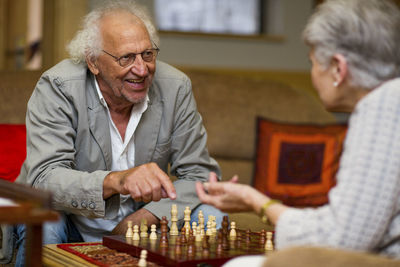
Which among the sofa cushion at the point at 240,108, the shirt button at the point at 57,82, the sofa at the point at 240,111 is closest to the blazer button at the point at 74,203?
the shirt button at the point at 57,82

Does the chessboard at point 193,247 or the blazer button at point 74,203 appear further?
the blazer button at point 74,203

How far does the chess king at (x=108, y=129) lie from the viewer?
2.02m

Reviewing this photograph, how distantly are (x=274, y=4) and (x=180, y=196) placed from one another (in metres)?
2.84

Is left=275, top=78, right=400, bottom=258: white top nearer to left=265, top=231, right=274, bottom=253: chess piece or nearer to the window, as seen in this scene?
left=265, top=231, right=274, bottom=253: chess piece

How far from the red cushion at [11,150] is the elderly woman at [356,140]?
1345 millimetres

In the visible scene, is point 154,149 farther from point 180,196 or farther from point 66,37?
point 66,37

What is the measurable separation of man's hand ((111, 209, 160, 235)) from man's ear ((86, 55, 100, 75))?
0.55m

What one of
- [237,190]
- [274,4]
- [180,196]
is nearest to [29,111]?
[180,196]

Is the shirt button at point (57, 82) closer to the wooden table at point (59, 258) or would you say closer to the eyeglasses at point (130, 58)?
the eyeglasses at point (130, 58)

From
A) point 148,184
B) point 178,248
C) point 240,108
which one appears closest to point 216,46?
point 240,108

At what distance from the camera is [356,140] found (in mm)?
1148

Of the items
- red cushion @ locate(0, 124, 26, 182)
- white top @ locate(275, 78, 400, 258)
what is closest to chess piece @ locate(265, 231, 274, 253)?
white top @ locate(275, 78, 400, 258)

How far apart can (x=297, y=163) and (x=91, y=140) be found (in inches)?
55.8

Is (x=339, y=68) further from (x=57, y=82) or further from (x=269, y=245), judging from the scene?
(x=57, y=82)
